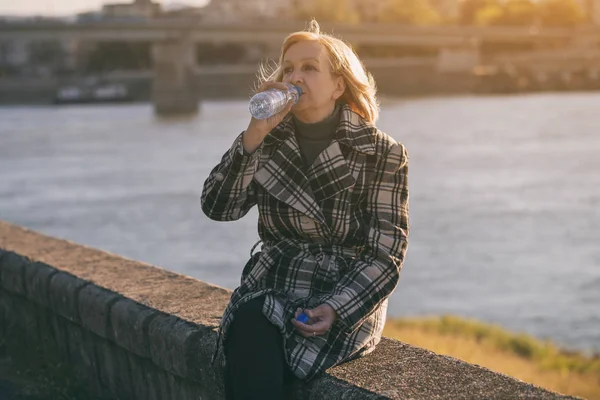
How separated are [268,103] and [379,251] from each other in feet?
1.24

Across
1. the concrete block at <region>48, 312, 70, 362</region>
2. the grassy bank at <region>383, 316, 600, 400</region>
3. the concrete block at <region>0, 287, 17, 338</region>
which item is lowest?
the grassy bank at <region>383, 316, 600, 400</region>

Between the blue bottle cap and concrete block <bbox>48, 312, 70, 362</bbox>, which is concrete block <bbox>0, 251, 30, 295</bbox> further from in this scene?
the blue bottle cap

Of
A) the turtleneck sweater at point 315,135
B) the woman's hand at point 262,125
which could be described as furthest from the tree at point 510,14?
the woman's hand at point 262,125

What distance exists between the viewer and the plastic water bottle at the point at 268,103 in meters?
1.97

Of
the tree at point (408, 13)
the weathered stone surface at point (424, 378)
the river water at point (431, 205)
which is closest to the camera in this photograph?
the weathered stone surface at point (424, 378)

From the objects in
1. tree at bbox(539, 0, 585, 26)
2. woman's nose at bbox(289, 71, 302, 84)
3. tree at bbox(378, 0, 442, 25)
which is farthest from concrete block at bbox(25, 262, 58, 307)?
tree at bbox(539, 0, 585, 26)

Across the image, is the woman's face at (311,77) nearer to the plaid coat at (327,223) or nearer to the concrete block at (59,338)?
the plaid coat at (327,223)

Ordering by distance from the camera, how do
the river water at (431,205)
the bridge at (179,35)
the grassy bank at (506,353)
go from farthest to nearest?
the bridge at (179,35)
the river water at (431,205)
the grassy bank at (506,353)

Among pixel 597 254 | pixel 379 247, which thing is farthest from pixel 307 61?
pixel 597 254

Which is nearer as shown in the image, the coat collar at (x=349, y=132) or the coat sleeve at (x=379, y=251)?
the coat sleeve at (x=379, y=251)

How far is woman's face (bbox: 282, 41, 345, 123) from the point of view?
6.95 ft

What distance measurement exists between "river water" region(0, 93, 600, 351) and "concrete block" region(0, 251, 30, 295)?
27.0 ft

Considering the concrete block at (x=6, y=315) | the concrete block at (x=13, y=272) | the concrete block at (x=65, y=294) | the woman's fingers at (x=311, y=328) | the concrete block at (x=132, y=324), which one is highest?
the woman's fingers at (x=311, y=328)

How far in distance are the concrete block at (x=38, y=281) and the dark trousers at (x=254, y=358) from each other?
49.3 inches
